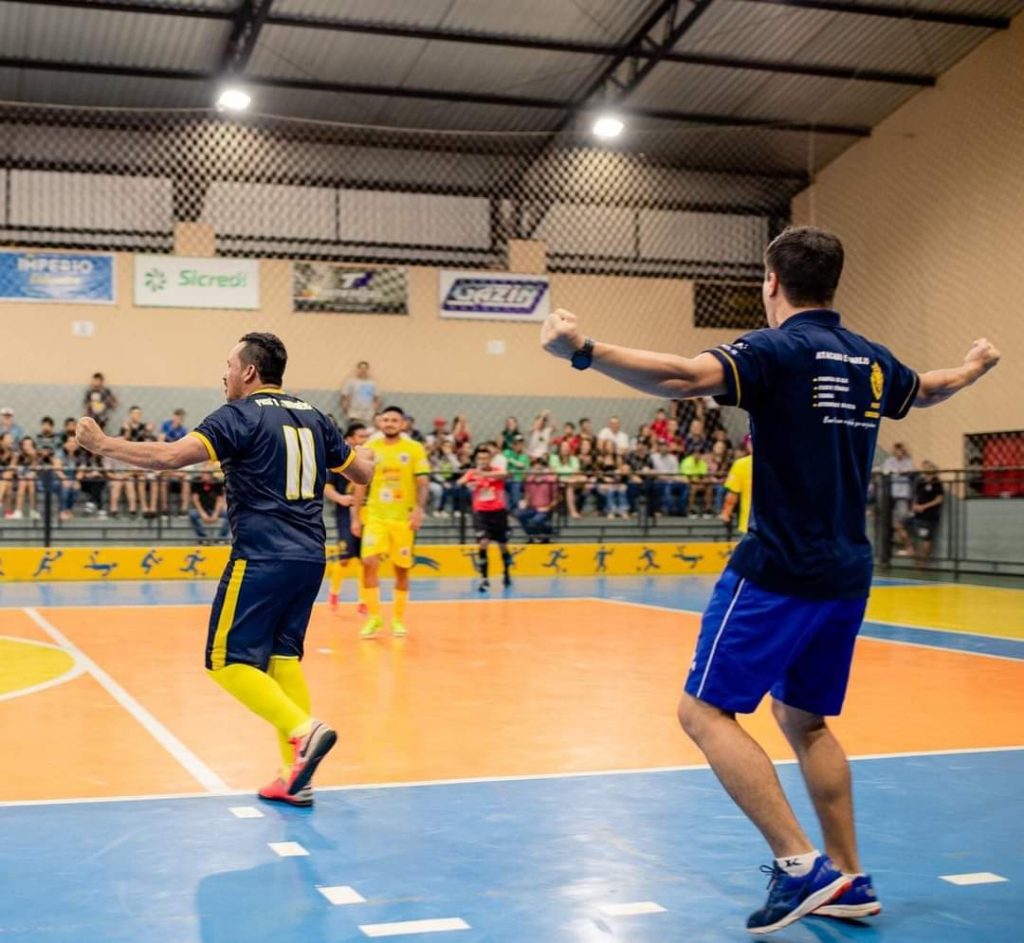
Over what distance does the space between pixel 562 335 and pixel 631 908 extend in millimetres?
1860

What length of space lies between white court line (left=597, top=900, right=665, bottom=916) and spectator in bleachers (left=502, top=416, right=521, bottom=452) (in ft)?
65.6

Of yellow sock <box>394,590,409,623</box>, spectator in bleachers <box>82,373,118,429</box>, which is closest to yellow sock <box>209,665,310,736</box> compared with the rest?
yellow sock <box>394,590,409,623</box>

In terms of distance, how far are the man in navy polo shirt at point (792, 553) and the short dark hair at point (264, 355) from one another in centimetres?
239

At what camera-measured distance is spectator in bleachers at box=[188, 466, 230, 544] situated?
67.7ft

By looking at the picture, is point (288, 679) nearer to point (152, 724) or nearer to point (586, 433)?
point (152, 724)

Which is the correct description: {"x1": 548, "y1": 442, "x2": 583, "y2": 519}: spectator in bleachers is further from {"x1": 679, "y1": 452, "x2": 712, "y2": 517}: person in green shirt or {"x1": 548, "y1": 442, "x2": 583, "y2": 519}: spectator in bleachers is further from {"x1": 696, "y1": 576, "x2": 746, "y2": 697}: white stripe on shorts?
{"x1": 696, "y1": 576, "x2": 746, "y2": 697}: white stripe on shorts

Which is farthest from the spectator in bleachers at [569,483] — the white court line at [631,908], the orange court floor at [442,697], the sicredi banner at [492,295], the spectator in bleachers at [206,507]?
the white court line at [631,908]

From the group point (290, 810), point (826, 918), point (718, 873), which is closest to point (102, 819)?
point (290, 810)

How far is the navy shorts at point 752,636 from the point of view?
4.12m

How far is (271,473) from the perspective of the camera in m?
5.90

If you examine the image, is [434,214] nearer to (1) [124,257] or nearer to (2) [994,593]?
(1) [124,257]

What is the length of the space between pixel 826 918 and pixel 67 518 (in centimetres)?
1750

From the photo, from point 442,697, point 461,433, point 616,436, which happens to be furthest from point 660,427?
point 442,697

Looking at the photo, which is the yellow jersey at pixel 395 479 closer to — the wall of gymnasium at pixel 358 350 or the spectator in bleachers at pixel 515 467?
the spectator in bleachers at pixel 515 467
